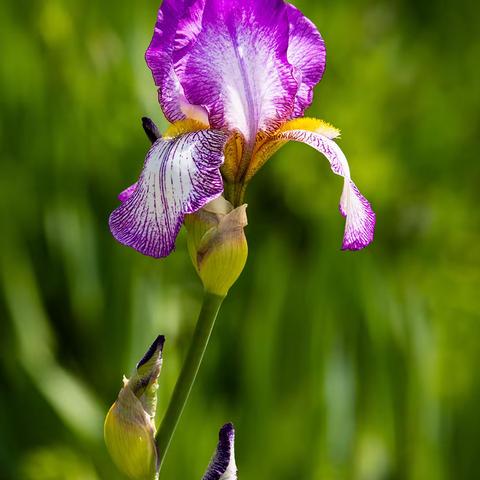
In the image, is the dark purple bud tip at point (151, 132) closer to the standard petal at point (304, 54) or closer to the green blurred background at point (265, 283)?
the standard petal at point (304, 54)

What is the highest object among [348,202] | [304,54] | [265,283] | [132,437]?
[304,54]

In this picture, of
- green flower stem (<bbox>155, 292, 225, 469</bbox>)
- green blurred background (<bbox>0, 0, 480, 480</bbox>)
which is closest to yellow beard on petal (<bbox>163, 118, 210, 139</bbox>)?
green flower stem (<bbox>155, 292, 225, 469</bbox>)

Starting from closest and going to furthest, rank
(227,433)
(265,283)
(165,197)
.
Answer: (165,197)
(227,433)
(265,283)

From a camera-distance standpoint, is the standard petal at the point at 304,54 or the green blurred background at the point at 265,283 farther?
the green blurred background at the point at 265,283

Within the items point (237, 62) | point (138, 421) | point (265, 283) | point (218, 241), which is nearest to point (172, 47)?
point (237, 62)

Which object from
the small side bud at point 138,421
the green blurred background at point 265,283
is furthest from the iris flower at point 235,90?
the green blurred background at point 265,283

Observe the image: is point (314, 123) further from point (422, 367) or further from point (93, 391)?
point (93, 391)

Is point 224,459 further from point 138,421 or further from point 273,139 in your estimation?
point 273,139
